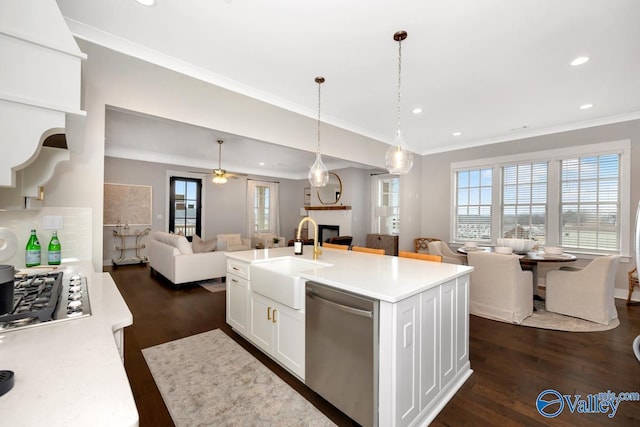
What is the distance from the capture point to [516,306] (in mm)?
3324

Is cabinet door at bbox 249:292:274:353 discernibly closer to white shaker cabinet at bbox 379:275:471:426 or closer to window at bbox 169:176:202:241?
white shaker cabinet at bbox 379:275:471:426

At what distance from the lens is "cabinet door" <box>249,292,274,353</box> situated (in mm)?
2375

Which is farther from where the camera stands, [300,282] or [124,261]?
[124,261]

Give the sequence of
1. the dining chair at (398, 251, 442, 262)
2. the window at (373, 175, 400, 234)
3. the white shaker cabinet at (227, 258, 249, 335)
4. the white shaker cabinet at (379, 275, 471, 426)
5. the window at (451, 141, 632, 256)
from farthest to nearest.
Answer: the window at (373, 175, 400, 234), the window at (451, 141, 632, 256), the white shaker cabinet at (227, 258, 249, 335), the dining chair at (398, 251, 442, 262), the white shaker cabinet at (379, 275, 471, 426)

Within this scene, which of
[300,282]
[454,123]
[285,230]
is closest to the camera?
[300,282]

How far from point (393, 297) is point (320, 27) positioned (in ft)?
7.26

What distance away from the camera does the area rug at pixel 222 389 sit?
178 centimetres

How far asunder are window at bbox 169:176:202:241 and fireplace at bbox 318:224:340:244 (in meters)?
3.46

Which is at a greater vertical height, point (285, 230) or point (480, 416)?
point (285, 230)

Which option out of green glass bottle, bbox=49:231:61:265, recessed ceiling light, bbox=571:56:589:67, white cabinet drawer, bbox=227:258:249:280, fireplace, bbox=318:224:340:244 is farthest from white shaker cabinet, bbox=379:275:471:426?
fireplace, bbox=318:224:340:244

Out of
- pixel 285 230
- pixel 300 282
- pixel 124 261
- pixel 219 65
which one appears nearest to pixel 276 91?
pixel 219 65

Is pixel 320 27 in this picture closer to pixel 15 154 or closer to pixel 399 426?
pixel 15 154

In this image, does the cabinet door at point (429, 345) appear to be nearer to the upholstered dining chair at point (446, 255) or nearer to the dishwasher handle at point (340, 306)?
the dishwasher handle at point (340, 306)

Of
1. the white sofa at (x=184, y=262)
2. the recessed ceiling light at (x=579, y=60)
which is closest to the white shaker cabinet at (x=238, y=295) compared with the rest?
the white sofa at (x=184, y=262)
